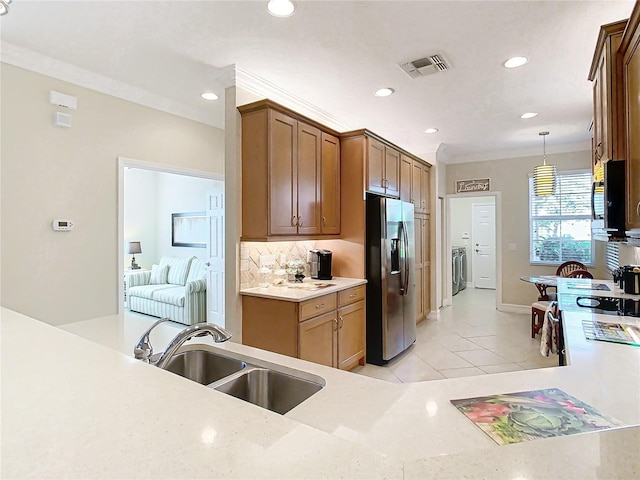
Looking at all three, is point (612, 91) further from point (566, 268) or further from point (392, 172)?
point (566, 268)

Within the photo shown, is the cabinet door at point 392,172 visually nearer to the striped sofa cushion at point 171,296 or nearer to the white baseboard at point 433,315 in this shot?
the white baseboard at point 433,315

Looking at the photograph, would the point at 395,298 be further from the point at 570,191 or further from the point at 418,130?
the point at 570,191

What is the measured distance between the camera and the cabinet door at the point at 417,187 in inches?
199

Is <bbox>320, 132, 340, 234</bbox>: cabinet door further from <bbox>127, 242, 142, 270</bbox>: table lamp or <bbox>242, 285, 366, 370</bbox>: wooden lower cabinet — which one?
<bbox>127, 242, 142, 270</bbox>: table lamp

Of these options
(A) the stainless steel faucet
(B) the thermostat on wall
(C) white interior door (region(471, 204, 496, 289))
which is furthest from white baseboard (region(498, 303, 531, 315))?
(B) the thermostat on wall

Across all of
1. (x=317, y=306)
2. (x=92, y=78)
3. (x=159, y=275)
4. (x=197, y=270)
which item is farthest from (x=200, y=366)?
(x=159, y=275)

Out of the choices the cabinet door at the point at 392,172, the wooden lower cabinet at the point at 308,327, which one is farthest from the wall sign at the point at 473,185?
the wooden lower cabinet at the point at 308,327

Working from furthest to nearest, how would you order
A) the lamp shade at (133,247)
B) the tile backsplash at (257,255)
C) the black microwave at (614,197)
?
the lamp shade at (133,247), the tile backsplash at (257,255), the black microwave at (614,197)

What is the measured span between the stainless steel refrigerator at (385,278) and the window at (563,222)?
3287mm

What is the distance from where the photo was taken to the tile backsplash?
10.2ft

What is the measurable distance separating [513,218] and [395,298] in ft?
11.4

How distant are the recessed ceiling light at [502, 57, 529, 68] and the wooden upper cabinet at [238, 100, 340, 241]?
5.41 feet

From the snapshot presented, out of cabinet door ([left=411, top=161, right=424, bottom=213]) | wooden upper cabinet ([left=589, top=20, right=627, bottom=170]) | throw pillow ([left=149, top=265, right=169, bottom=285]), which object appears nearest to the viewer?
wooden upper cabinet ([left=589, top=20, right=627, bottom=170])

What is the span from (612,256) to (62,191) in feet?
20.8
